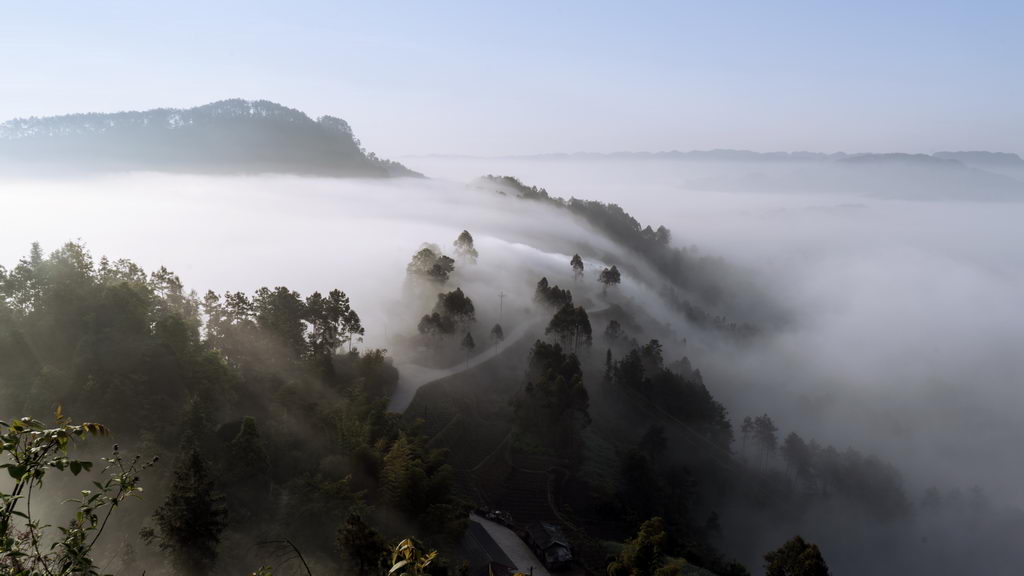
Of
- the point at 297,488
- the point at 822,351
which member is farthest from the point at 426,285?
the point at 822,351

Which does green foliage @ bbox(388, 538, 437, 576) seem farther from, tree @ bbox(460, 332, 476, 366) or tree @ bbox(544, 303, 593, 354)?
tree @ bbox(544, 303, 593, 354)

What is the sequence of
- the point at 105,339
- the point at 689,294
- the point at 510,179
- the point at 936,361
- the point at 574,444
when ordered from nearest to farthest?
1. the point at 105,339
2. the point at 574,444
3. the point at 689,294
4. the point at 936,361
5. the point at 510,179

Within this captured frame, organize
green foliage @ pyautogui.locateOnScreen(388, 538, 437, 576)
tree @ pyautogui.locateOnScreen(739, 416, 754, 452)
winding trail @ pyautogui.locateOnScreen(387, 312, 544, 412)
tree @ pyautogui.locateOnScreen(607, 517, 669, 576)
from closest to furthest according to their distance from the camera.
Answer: green foliage @ pyautogui.locateOnScreen(388, 538, 437, 576) < tree @ pyautogui.locateOnScreen(607, 517, 669, 576) < winding trail @ pyautogui.locateOnScreen(387, 312, 544, 412) < tree @ pyautogui.locateOnScreen(739, 416, 754, 452)

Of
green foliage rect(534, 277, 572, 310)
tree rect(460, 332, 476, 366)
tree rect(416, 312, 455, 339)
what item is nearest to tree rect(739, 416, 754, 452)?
green foliage rect(534, 277, 572, 310)

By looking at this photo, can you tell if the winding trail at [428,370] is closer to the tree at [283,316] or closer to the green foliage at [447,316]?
the green foliage at [447,316]

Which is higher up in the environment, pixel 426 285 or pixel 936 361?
pixel 426 285

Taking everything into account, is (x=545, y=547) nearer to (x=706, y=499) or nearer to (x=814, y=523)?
(x=706, y=499)

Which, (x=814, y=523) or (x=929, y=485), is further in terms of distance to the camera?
(x=929, y=485)
